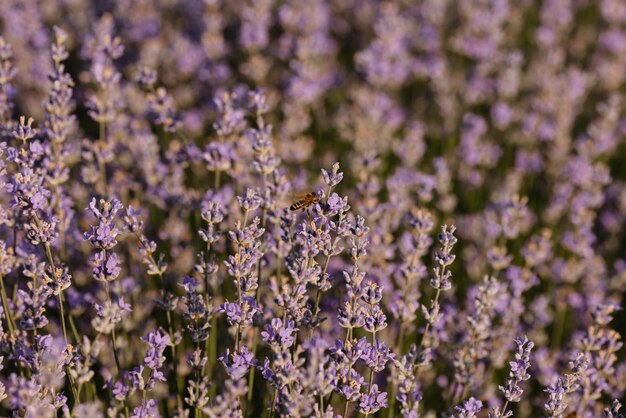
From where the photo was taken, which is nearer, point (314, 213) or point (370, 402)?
point (370, 402)

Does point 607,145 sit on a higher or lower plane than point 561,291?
higher

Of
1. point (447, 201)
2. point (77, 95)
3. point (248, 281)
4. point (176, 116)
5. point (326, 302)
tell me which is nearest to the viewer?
point (248, 281)

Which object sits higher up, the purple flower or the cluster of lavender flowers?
the cluster of lavender flowers

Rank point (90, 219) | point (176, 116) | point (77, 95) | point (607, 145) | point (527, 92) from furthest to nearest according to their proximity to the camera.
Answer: point (527, 92)
point (77, 95)
point (607, 145)
point (90, 219)
point (176, 116)

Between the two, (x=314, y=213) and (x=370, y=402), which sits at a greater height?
(x=314, y=213)

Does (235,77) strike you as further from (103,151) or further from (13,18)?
(103,151)

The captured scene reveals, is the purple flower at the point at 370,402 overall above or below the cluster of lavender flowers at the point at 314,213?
below

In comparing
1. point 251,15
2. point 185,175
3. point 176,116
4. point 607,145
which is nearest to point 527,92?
point 607,145

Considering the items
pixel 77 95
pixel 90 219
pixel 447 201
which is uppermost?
pixel 77 95
